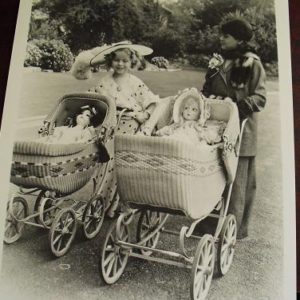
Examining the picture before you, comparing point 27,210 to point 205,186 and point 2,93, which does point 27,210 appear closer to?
point 2,93

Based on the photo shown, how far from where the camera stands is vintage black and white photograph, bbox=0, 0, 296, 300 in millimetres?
1948

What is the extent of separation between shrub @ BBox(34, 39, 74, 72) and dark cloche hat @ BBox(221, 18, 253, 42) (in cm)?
70

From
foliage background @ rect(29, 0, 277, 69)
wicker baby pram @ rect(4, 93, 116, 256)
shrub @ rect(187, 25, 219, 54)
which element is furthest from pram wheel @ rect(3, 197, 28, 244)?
shrub @ rect(187, 25, 219, 54)

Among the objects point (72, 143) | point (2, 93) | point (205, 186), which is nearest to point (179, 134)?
point (205, 186)

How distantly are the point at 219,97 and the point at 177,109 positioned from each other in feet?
0.61

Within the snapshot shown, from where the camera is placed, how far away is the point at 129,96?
7.35 ft

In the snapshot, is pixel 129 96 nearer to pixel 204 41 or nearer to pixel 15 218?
pixel 204 41

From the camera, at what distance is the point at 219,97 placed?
2152mm

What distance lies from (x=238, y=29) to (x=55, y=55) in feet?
2.73

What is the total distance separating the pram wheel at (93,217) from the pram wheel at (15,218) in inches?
10.3

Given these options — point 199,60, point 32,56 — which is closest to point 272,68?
point 199,60

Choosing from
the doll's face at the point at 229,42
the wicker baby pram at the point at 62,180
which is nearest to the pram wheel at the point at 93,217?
the wicker baby pram at the point at 62,180

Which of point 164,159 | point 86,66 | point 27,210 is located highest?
point 86,66

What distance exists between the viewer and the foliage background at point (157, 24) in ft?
7.29
